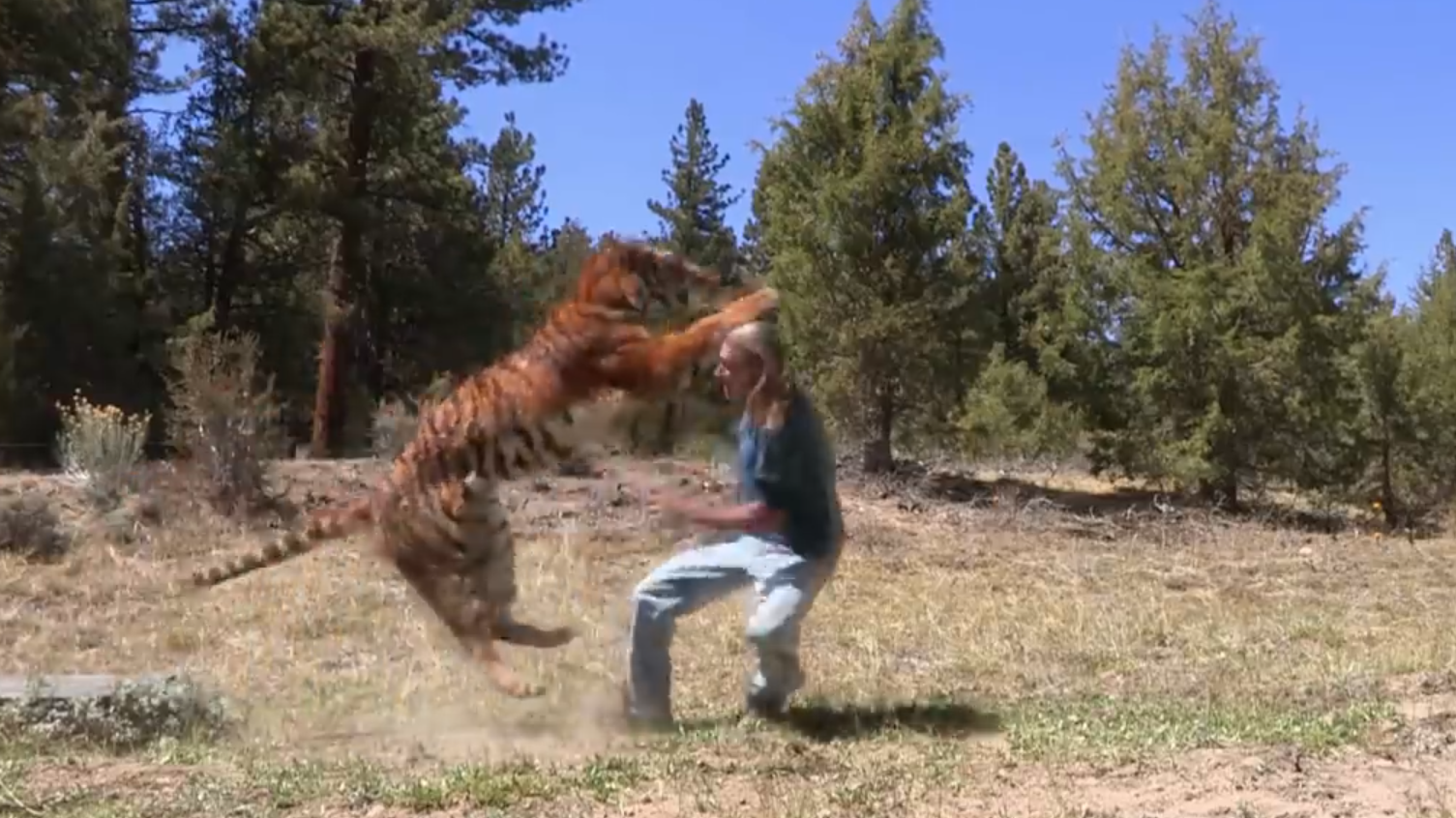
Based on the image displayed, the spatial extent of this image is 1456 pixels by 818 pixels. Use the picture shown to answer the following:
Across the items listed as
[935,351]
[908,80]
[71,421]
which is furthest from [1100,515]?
[71,421]

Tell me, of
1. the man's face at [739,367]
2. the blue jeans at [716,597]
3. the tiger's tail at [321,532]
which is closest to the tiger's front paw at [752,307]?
the man's face at [739,367]

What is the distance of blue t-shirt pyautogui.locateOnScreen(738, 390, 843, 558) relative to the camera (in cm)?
609

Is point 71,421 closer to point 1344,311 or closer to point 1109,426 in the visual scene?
point 1109,426

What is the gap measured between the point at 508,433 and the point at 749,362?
3.56 feet

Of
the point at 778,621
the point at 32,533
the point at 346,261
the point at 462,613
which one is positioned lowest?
the point at 32,533

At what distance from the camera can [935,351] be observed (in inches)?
746

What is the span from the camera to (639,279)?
253 inches

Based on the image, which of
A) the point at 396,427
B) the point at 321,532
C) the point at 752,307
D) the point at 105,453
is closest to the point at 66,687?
the point at 321,532

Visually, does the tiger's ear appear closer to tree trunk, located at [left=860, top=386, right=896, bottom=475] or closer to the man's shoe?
the man's shoe

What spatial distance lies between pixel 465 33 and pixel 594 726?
16223mm

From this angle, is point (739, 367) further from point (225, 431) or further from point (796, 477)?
point (225, 431)

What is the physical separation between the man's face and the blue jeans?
2.04 ft

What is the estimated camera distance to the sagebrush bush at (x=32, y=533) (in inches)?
490

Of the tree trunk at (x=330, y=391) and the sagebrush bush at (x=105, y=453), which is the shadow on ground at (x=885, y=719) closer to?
the sagebrush bush at (x=105, y=453)
